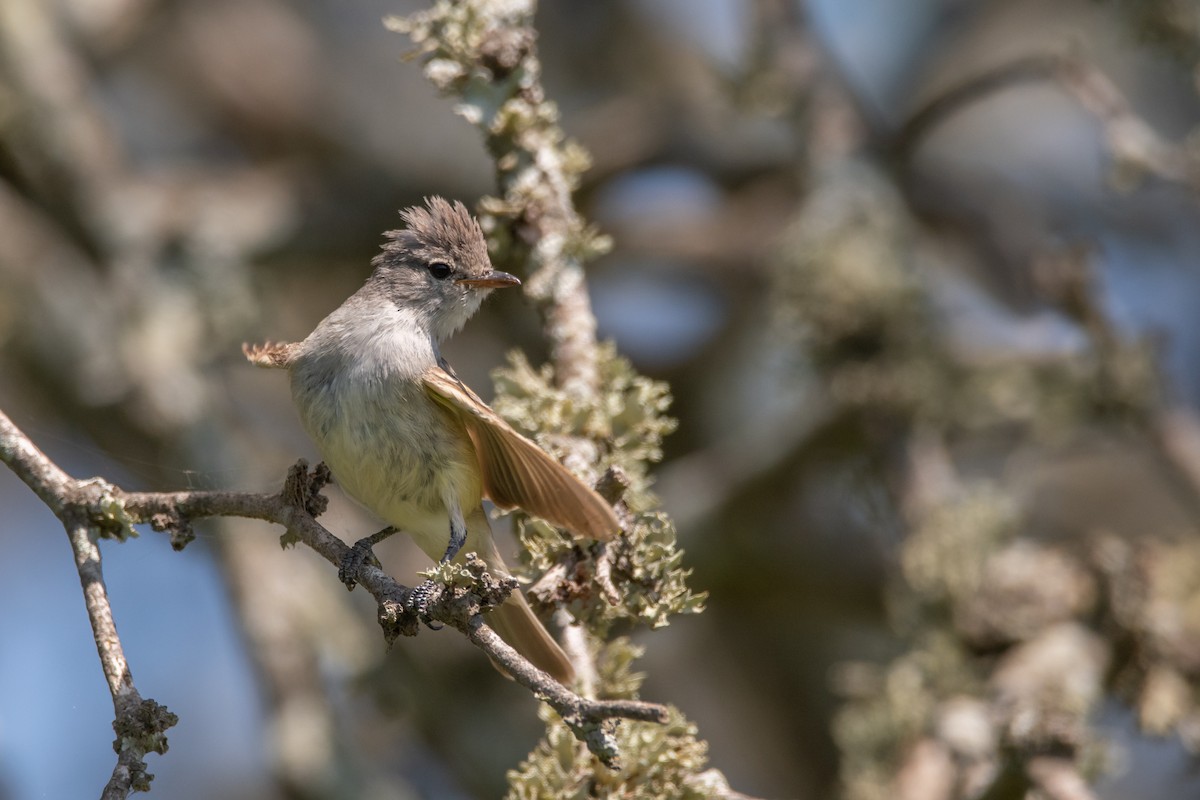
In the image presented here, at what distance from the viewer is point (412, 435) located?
306cm

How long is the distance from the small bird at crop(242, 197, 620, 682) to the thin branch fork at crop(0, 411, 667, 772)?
24 centimetres

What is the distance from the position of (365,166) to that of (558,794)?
444cm

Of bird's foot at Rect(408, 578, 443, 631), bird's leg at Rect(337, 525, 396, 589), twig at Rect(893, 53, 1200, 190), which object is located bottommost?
bird's foot at Rect(408, 578, 443, 631)

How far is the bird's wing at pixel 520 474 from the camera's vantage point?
2.40 m

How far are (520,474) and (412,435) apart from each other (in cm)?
42

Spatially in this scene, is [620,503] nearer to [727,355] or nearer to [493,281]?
[493,281]

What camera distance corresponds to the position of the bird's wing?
94.7 inches

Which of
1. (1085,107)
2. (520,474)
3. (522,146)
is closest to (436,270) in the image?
(522,146)

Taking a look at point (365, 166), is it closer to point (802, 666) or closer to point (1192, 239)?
point (802, 666)

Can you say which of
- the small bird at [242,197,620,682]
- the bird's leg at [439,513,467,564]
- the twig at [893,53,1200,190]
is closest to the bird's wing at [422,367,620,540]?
the small bird at [242,197,620,682]

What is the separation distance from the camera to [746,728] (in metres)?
7.39

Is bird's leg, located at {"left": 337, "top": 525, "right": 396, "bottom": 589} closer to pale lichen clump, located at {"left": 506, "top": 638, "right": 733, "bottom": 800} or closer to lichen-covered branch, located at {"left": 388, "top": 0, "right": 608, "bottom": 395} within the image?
pale lichen clump, located at {"left": 506, "top": 638, "right": 733, "bottom": 800}

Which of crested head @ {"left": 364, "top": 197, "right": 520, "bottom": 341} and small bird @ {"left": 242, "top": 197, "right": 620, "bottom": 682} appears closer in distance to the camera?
small bird @ {"left": 242, "top": 197, "right": 620, "bottom": 682}

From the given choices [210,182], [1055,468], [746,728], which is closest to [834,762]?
[746,728]
